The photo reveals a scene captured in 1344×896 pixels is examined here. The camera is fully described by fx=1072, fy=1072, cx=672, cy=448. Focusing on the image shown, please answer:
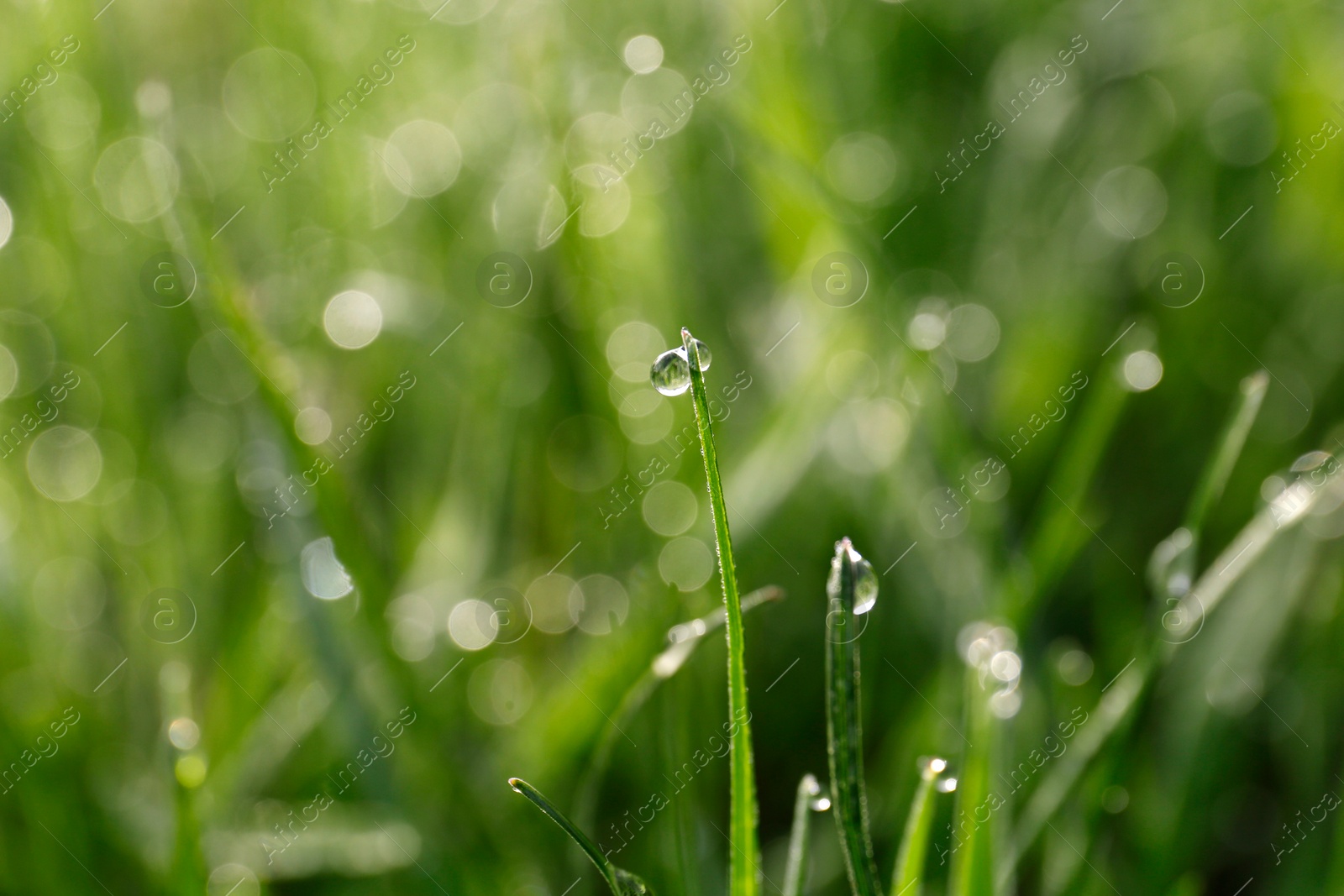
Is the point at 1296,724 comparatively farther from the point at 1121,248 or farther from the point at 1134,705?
A: the point at 1121,248

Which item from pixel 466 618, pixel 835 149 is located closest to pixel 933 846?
pixel 466 618

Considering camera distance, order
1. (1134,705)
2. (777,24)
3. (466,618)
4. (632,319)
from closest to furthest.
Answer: (1134,705) → (466,618) → (632,319) → (777,24)
